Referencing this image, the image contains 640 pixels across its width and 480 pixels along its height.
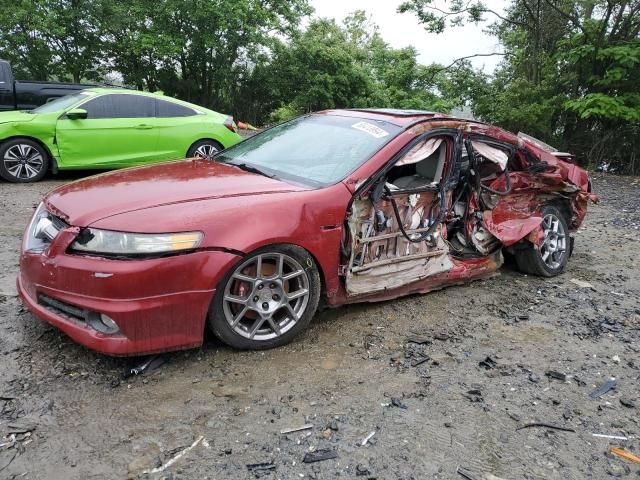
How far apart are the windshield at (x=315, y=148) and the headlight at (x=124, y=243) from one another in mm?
1056

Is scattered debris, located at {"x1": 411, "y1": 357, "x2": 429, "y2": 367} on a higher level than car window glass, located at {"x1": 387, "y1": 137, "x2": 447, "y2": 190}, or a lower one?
lower

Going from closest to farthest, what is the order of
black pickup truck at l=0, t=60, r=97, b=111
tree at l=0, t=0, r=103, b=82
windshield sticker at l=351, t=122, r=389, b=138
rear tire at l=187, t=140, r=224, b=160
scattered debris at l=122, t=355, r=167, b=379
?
1. scattered debris at l=122, t=355, r=167, b=379
2. windshield sticker at l=351, t=122, r=389, b=138
3. rear tire at l=187, t=140, r=224, b=160
4. black pickup truck at l=0, t=60, r=97, b=111
5. tree at l=0, t=0, r=103, b=82

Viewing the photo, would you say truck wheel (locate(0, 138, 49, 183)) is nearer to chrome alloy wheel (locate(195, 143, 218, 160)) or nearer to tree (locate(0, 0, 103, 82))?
chrome alloy wheel (locate(195, 143, 218, 160))

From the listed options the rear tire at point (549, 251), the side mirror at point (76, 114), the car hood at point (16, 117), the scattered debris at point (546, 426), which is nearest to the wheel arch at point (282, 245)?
the scattered debris at point (546, 426)

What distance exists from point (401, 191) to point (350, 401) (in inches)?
64.0

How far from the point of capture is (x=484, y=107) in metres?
15.2

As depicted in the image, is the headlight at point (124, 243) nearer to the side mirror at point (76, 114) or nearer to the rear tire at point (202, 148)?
the side mirror at point (76, 114)

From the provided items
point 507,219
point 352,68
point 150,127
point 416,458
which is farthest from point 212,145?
point 352,68

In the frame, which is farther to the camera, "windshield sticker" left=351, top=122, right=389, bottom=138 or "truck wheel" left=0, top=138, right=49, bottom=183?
"truck wheel" left=0, top=138, right=49, bottom=183

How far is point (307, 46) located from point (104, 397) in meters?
18.1

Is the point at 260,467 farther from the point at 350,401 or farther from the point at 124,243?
the point at 124,243

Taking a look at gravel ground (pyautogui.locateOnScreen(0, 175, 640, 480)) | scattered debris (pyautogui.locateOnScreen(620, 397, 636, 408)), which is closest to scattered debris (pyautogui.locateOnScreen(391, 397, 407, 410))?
gravel ground (pyautogui.locateOnScreen(0, 175, 640, 480))

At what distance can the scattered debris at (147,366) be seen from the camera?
9.44 ft

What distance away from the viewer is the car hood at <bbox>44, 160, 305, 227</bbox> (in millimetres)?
2885
